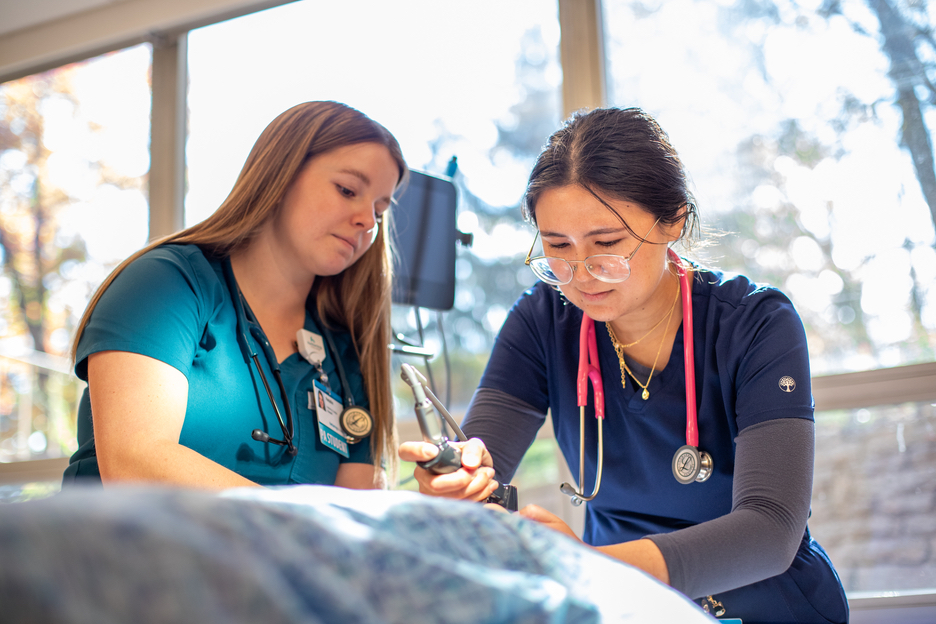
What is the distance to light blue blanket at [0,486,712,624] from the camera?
33 cm

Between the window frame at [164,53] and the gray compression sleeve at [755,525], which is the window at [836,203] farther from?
the gray compression sleeve at [755,525]

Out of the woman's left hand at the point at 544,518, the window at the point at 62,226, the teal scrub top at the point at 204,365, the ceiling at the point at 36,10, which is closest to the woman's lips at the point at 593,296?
the woman's left hand at the point at 544,518

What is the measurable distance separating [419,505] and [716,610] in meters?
0.81

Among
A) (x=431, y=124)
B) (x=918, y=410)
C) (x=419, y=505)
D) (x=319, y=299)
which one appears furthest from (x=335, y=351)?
(x=918, y=410)

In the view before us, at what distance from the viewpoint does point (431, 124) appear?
264cm

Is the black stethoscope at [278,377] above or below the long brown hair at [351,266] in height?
below

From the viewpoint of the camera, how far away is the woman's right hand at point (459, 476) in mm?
1075

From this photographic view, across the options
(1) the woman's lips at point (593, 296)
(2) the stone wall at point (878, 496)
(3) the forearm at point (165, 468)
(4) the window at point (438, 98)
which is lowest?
(2) the stone wall at point (878, 496)

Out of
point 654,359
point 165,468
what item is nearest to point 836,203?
point 654,359

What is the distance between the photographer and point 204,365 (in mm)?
1317

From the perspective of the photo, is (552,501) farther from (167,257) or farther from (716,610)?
(167,257)

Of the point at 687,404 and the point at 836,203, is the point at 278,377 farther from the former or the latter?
the point at 836,203

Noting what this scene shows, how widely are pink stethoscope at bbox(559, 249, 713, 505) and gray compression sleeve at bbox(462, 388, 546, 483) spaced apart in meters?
0.12

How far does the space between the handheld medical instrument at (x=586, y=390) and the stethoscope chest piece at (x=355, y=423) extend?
1.55ft
